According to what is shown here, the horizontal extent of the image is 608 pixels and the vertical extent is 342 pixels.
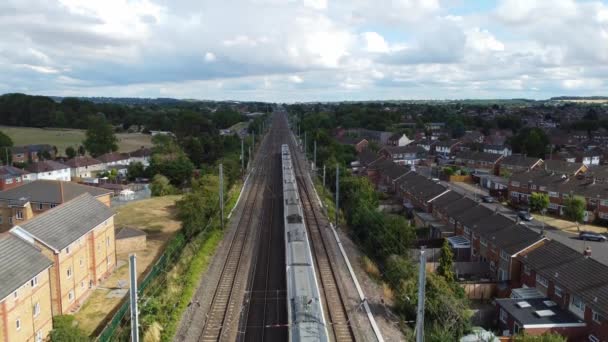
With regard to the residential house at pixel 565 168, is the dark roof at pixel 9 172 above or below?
below

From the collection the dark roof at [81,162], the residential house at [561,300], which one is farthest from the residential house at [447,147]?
the residential house at [561,300]

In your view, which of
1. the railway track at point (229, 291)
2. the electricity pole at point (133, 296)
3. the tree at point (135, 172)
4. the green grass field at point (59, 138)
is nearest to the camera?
the electricity pole at point (133, 296)

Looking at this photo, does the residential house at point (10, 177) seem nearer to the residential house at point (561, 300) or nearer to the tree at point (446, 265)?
the tree at point (446, 265)

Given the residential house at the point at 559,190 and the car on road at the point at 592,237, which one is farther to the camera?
the residential house at the point at 559,190

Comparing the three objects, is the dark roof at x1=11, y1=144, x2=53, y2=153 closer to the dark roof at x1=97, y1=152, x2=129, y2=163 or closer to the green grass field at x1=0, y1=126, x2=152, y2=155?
the green grass field at x1=0, y1=126, x2=152, y2=155

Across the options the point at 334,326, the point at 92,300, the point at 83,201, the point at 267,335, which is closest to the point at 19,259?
the point at 92,300

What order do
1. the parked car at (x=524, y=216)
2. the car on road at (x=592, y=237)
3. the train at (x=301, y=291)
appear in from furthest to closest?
the parked car at (x=524, y=216) < the car on road at (x=592, y=237) < the train at (x=301, y=291)

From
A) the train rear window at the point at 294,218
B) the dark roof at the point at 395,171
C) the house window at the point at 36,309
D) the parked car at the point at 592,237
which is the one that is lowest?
the parked car at the point at 592,237

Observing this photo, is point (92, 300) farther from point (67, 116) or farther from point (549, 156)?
point (67, 116)
